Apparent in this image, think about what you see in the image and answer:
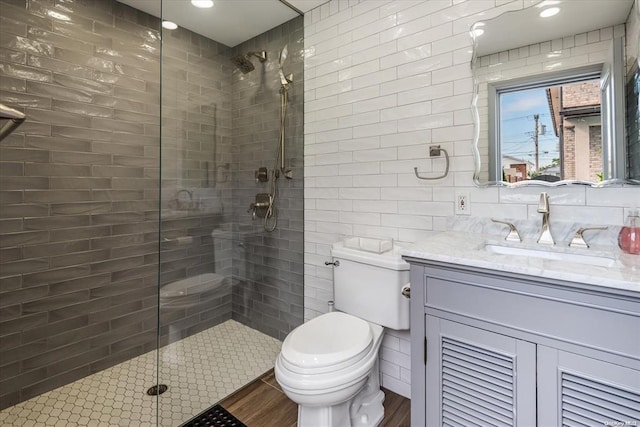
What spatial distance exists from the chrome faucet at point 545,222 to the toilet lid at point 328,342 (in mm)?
902

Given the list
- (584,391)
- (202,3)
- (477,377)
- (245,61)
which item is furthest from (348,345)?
(202,3)

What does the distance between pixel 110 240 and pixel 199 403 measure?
1258 mm

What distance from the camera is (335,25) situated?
2.21 meters

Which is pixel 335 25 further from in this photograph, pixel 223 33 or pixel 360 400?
pixel 360 400

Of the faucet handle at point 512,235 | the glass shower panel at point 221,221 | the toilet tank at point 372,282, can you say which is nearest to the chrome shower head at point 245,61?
the glass shower panel at point 221,221

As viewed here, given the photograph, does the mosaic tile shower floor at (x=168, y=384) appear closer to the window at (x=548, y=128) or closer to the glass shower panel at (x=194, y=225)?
the glass shower panel at (x=194, y=225)

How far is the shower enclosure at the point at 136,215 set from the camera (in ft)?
5.99

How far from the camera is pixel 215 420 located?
174 cm

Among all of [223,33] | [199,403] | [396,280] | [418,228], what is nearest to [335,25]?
[223,33]

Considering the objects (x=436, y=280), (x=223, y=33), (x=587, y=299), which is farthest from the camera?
(x=223, y=33)

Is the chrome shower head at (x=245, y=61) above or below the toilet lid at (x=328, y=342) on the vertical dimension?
above

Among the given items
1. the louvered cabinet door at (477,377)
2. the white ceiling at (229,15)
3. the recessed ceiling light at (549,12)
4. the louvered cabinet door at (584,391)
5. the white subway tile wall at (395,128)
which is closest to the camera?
the louvered cabinet door at (584,391)

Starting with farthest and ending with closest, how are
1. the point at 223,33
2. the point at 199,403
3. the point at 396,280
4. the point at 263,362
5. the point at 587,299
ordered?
the point at 263,362
the point at 223,33
the point at 199,403
the point at 396,280
the point at 587,299

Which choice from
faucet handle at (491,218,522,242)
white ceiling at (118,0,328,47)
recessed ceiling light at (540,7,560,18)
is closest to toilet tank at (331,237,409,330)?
faucet handle at (491,218,522,242)
